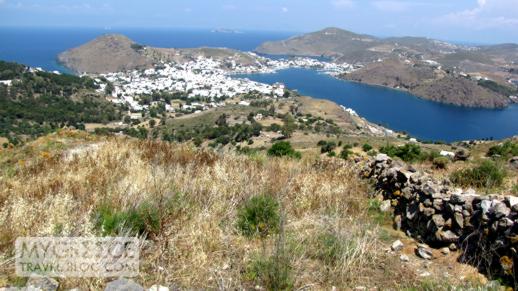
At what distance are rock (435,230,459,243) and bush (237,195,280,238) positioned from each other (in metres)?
1.84

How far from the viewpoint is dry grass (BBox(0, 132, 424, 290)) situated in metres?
3.37

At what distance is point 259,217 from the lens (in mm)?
4320

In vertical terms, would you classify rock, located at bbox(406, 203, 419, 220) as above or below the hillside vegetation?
above

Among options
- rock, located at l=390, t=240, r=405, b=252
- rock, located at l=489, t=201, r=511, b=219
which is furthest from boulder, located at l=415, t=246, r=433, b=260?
rock, located at l=489, t=201, r=511, b=219

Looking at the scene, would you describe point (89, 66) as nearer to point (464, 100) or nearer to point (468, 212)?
point (464, 100)

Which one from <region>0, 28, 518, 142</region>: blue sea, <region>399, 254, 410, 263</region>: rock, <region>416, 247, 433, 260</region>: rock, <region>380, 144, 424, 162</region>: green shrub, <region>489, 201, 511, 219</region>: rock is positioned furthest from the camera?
<region>0, 28, 518, 142</region>: blue sea

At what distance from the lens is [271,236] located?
408 cm

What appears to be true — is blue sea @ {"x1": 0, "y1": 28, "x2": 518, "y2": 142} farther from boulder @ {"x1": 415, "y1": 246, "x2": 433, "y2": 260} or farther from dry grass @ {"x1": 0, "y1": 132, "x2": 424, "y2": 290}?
boulder @ {"x1": 415, "y1": 246, "x2": 433, "y2": 260}

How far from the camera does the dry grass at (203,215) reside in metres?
3.37

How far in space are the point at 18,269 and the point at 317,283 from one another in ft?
7.86

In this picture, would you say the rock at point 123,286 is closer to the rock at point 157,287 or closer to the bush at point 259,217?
the rock at point 157,287

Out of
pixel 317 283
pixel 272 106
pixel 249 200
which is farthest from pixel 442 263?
pixel 272 106

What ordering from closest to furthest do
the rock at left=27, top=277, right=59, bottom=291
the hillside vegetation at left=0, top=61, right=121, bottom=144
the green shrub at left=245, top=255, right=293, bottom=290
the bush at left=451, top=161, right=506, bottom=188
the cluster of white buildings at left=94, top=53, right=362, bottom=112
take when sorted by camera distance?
the rock at left=27, top=277, right=59, bottom=291
the green shrub at left=245, top=255, right=293, bottom=290
the bush at left=451, top=161, right=506, bottom=188
the hillside vegetation at left=0, top=61, right=121, bottom=144
the cluster of white buildings at left=94, top=53, right=362, bottom=112

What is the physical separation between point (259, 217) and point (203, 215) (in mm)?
621
